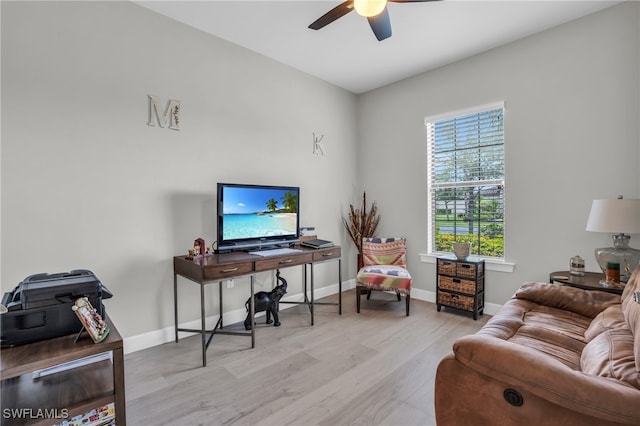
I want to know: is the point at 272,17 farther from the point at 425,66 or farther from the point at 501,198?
the point at 501,198

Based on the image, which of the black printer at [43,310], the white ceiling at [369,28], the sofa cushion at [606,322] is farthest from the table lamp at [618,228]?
the black printer at [43,310]

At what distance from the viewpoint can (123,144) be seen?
2539 millimetres

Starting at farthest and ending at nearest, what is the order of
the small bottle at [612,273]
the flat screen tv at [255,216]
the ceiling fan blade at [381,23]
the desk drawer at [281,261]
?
the flat screen tv at [255,216] → the desk drawer at [281,261] → the small bottle at [612,273] → the ceiling fan blade at [381,23]

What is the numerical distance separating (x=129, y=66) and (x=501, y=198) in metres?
3.78

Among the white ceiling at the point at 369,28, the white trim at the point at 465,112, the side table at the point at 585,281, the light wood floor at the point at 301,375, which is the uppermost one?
the white ceiling at the point at 369,28

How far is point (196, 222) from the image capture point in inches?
117

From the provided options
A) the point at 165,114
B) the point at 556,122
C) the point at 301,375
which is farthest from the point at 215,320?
the point at 556,122

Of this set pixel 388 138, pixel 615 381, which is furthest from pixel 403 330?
pixel 388 138

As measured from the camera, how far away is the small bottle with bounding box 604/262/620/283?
2.32 m

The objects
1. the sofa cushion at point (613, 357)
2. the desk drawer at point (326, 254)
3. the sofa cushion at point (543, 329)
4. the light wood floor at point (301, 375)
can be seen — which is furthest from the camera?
the desk drawer at point (326, 254)

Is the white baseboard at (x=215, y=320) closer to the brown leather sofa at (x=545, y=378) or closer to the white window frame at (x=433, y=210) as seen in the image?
the white window frame at (x=433, y=210)

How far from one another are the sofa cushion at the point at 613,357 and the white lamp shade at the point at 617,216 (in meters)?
1.04

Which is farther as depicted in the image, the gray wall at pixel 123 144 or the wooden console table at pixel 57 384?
the gray wall at pixel 123 144

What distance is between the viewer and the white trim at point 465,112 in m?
3.32
